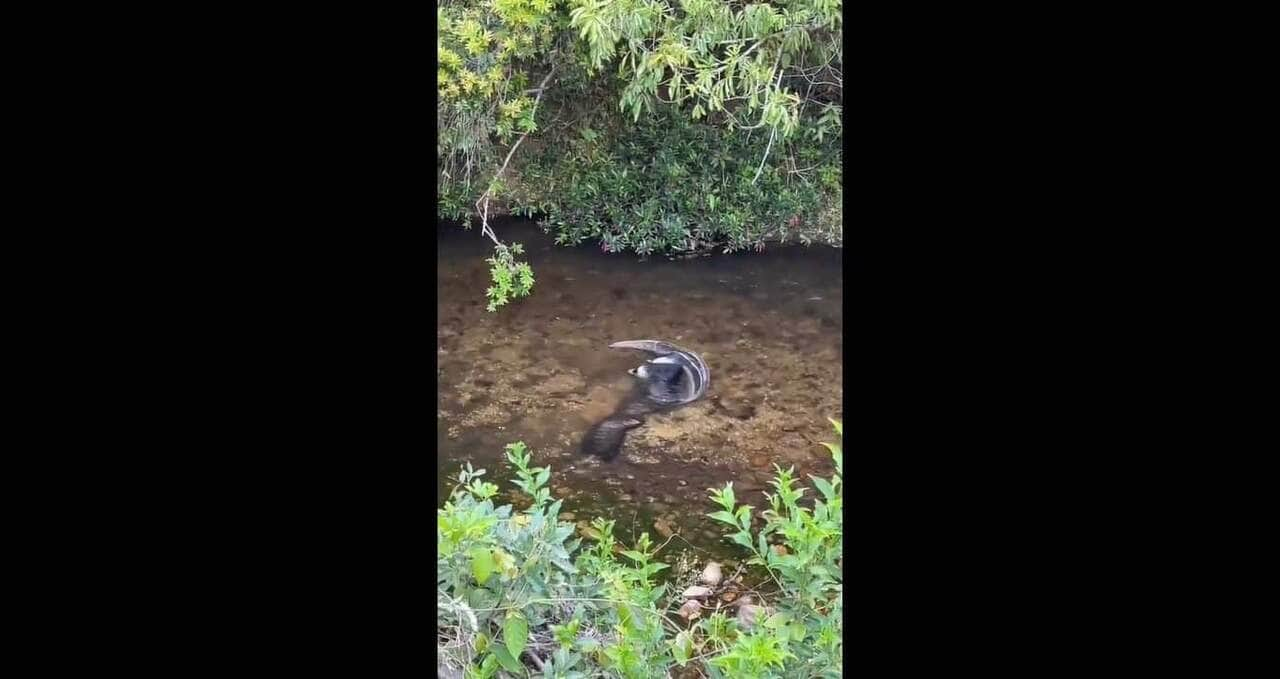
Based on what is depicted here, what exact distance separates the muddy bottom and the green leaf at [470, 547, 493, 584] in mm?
2100

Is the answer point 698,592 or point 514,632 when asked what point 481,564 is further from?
point 698,592

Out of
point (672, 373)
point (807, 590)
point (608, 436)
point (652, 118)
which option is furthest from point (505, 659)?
point (652, 118)

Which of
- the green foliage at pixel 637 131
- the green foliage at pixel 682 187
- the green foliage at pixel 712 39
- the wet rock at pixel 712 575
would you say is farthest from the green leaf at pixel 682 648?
the green foliage at pixel 682 187

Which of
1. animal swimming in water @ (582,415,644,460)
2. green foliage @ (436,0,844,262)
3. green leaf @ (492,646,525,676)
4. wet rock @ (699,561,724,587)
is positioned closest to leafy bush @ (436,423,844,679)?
green leaf @ (492,646,525,676)

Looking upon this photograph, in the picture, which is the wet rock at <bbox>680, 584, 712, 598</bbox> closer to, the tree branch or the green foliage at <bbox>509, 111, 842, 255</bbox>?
the tree branch

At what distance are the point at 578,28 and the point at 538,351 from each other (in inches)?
64.6

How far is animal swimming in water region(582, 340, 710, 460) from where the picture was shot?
12.9 feet

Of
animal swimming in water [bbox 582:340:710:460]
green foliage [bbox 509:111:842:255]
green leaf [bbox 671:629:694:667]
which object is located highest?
green foliage [bbox 509:111:842:255]

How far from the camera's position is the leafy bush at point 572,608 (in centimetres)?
127

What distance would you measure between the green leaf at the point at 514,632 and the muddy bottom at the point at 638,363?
205 cm

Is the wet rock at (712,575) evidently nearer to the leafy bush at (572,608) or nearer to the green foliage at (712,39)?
the leafy bush at (572,608)
